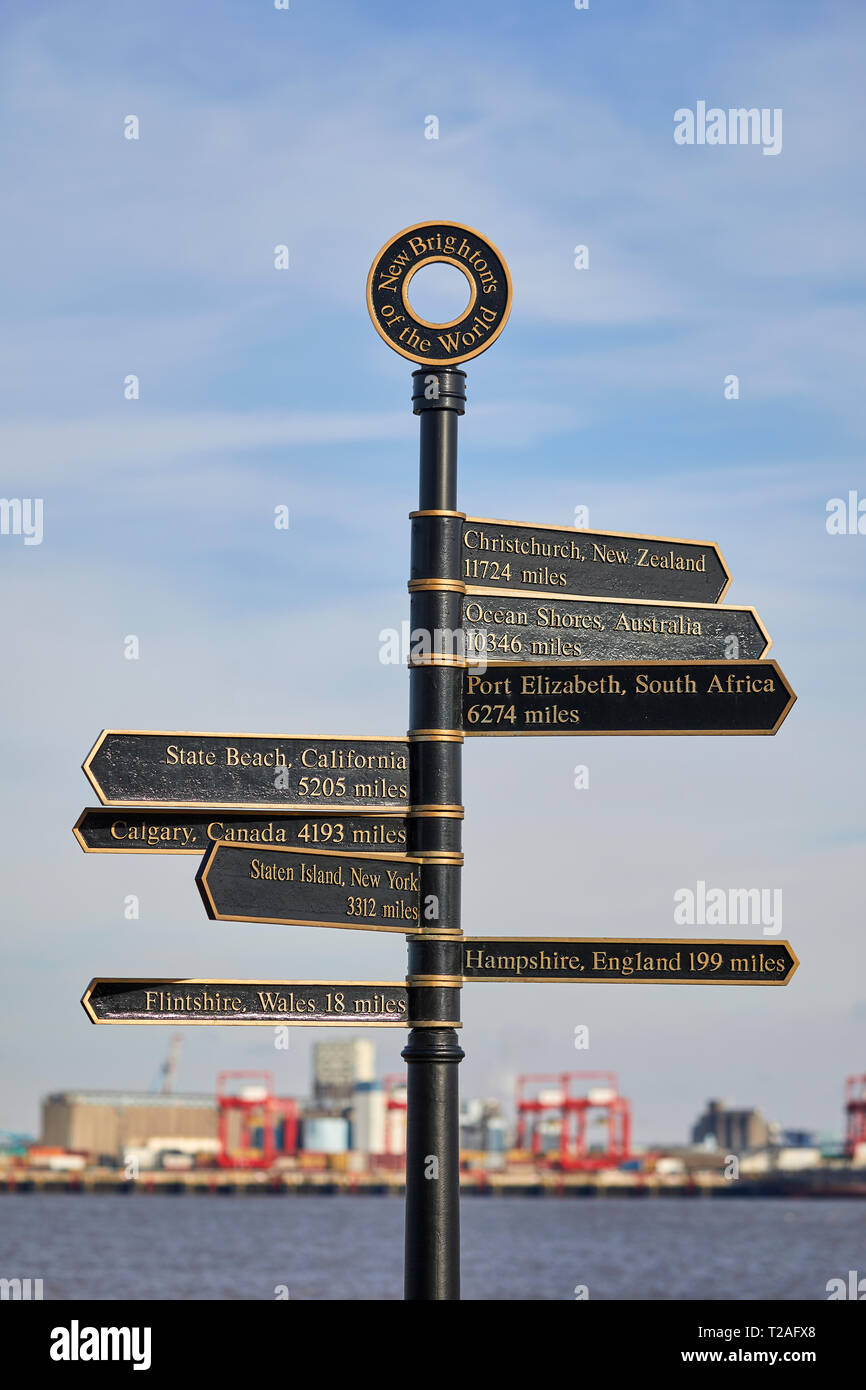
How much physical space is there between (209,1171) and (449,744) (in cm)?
18600

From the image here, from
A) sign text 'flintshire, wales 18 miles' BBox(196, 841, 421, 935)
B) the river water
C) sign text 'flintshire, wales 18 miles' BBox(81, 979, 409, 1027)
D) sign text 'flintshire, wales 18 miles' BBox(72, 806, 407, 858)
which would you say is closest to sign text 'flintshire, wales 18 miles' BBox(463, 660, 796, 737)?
sign text 'flintshire, wales 18 miles' BBox(72, 806, 407, 858)

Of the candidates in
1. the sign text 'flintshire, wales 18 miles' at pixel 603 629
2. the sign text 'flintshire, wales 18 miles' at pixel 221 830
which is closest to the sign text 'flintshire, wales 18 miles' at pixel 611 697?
the sign text 'flintshire, wales 18 miles' at pixel 603 629

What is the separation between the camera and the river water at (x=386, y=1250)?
76125 millimetres

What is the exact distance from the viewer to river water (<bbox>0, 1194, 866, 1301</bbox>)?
76.1 m

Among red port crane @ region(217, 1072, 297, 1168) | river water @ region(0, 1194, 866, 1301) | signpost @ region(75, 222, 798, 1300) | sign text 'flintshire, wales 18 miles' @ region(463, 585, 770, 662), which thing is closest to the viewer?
signpost @ region(75, 222, 798, 1300)

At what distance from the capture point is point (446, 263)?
10.3 meters

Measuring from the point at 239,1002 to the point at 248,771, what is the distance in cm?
121

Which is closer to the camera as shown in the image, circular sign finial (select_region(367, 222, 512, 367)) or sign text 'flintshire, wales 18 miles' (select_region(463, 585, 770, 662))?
circular sign finial (select_region(367, 222, 512, 367))

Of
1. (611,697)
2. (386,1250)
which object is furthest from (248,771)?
(386,1250)

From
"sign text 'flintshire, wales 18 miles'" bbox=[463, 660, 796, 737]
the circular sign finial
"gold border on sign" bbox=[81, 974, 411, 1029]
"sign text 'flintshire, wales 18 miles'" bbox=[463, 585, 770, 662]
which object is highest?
the circular sign finial

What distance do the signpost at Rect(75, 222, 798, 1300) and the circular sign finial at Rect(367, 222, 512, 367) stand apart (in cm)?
1

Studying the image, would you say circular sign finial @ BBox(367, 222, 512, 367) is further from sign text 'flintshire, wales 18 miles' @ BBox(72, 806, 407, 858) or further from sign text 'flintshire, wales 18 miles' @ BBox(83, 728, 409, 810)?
sign text 'flintshire, wales 18 miles' @ BBox(72, 806, 407, 858)

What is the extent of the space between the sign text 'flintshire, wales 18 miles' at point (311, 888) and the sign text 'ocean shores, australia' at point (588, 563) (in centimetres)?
171

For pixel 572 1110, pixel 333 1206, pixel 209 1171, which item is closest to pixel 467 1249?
pixel 572 1110
